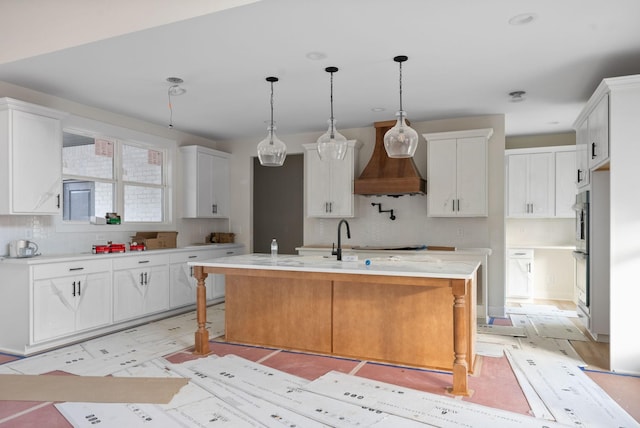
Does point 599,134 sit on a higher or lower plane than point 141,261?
higher

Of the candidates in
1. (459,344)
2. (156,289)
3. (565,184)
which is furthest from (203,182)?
(565,184)

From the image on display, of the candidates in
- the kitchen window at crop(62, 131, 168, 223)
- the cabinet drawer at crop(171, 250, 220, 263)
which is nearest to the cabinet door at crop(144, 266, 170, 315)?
the cabinet drawer at crop(171, 250, 220, 263)

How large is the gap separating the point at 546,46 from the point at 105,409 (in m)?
4.03

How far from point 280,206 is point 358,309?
4.45 meters

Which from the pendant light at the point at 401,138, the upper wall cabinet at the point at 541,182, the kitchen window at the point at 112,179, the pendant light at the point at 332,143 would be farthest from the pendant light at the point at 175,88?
the upper wall cabinet at the point at 541,182

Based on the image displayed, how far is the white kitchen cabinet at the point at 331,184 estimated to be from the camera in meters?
6.08

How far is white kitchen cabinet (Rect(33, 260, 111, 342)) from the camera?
13.3ft

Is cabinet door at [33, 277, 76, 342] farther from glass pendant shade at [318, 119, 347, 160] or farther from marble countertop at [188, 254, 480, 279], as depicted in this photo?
glass pendant shade at [318, 119, 347, 160]

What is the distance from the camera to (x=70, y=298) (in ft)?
14.1

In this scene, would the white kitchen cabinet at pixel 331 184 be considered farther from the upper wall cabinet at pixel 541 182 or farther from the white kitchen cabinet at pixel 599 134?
the white kitchen cabinet at pixel 599 134

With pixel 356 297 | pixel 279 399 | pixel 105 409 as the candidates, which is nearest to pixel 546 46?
pixel 356 297

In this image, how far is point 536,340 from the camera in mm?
4434

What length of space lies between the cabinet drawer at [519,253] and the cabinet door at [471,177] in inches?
73.5

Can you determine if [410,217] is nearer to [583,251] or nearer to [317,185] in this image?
[317,185]
